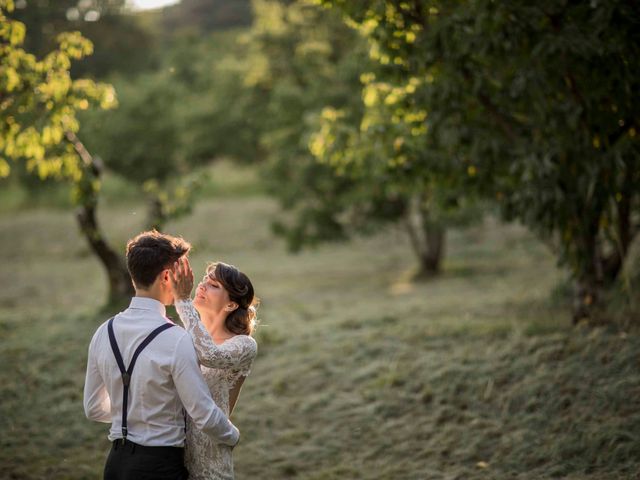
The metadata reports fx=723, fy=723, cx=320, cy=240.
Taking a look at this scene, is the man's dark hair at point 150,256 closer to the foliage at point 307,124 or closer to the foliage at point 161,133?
the foliage at point 307,124

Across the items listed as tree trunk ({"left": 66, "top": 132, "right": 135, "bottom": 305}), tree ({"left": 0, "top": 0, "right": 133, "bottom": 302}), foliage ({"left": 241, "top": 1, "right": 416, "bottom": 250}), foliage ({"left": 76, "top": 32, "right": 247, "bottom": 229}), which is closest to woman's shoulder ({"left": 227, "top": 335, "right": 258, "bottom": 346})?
tree ({"left": 0, "top": 0, "right": 133, "bottom": 302})

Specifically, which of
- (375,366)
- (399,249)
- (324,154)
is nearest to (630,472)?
(375,366)

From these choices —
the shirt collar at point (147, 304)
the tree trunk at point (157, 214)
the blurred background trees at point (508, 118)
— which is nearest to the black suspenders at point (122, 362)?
the shirt collar at point (147, 304)

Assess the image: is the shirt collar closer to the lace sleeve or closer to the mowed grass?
the lace sleeve

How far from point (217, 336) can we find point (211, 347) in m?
0.30

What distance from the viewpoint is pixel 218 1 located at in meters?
78.2

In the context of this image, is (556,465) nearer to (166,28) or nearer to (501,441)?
(501,441)

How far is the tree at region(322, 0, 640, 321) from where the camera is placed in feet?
21.1

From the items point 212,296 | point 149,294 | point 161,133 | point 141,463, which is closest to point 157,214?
point 212,296

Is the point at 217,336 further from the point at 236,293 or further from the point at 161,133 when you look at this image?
the point at 161,133

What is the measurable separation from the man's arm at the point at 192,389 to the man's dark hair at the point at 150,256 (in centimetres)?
36

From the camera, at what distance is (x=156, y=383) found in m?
3.35

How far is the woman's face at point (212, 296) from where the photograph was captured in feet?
12.6

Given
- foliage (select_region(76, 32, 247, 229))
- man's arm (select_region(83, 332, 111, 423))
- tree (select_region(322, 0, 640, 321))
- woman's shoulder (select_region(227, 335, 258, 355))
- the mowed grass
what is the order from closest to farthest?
man's arm (select_region(83, 332, 111, 423)) → woman's shoulder (select_region(227, 335, 258, 355)) → the mowed grass → tree (select_region(322, 0, 640, 321)) → foliage (select_region(76, 32, 247, 229))
